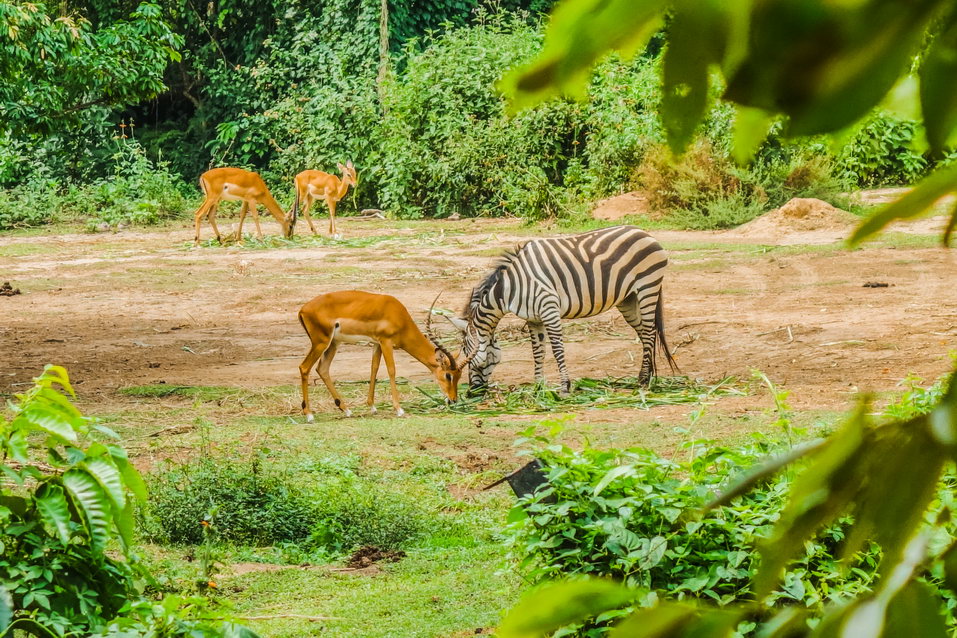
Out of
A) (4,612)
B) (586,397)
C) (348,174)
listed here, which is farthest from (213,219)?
(4,612)

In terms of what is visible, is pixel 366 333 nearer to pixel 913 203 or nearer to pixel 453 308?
pixel 453 308

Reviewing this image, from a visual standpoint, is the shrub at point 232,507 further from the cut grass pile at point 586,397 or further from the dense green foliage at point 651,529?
the cut grass pile at point 586,397

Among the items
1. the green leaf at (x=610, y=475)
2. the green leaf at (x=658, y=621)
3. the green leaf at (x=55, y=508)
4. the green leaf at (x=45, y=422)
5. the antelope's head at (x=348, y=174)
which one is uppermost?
the green leaf at (x=658, y=621)

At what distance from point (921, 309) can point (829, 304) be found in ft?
2.77

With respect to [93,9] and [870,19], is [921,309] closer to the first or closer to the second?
[870,19]

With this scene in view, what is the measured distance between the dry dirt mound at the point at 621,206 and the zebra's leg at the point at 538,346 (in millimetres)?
8442

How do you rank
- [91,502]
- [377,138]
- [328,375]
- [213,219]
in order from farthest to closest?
1. [377,138]
2. [213,219]
3. [328,375]
4. [91,502]

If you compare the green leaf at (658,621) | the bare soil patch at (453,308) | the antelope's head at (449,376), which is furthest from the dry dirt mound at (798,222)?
the green leaf at (658,621)

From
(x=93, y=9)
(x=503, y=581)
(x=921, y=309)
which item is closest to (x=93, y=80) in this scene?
(x=503, y=581)

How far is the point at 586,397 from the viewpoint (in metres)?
8.27

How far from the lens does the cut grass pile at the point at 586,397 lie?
26.1ft

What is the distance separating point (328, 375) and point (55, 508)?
5465 millimetres

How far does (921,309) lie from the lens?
1007cm

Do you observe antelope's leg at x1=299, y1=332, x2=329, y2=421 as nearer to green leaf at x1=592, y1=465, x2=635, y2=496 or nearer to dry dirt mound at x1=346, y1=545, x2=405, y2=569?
dry dirt mound at x1=346, y1=545, x2=405, y2=569
